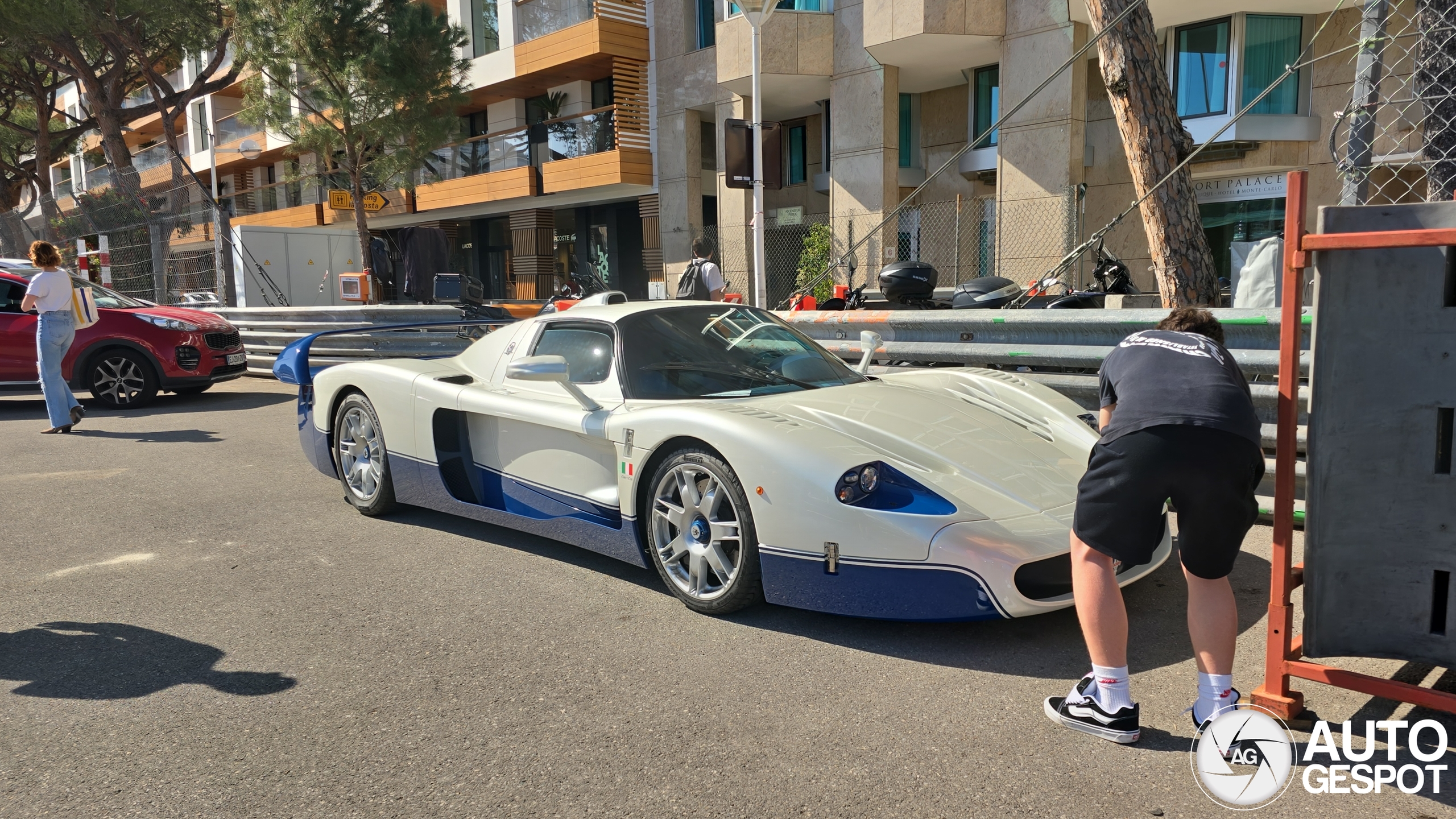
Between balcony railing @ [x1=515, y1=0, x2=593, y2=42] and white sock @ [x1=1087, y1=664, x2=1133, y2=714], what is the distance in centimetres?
2298

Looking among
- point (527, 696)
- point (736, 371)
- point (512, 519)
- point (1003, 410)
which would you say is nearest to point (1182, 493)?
point (1003, 410)

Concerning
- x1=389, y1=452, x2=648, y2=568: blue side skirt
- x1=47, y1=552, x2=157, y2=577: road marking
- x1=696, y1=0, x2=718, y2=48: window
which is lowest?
x1=47, y1=552, x2=157, y2=577: road marking

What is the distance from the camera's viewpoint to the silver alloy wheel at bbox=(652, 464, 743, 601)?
12.5 feet

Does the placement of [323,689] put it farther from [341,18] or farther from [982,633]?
[341,18]

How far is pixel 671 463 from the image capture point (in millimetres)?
3967

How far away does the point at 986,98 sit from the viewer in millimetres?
18438

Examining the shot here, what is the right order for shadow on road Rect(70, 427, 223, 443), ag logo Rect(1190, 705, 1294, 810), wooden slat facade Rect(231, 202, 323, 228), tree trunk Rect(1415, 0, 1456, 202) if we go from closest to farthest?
ag logo Rect(1190, 705, 1294, 810), tree trunk Rect(1415, 0, 1456, 202), shadow on road Rect(70, 427, 223, 443), wooden slat facade Rect(231, 202, 323, 228)

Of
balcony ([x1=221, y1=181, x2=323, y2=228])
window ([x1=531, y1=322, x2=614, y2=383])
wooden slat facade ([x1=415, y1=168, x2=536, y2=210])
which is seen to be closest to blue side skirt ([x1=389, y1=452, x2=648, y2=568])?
window ([x1=531, y1=322, x2=614, y2=383])

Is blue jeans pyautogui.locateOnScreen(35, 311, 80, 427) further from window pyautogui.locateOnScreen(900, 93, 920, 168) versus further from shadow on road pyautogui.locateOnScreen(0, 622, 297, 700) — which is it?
window pyautogui.locateOnScreen(900, 93, 920, 168)

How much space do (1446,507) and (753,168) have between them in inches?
329

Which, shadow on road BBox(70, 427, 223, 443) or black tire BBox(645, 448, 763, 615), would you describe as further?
shadow on road BBox(70, 427, 223, 443)

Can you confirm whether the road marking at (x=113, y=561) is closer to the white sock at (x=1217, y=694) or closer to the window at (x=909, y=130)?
the white sock at (x=1217, y=694)

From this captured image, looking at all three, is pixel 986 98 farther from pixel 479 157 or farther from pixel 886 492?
pixel 886 492

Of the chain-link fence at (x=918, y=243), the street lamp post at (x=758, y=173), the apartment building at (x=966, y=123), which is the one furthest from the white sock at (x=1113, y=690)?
the apartment building at (x=966, y=123)
